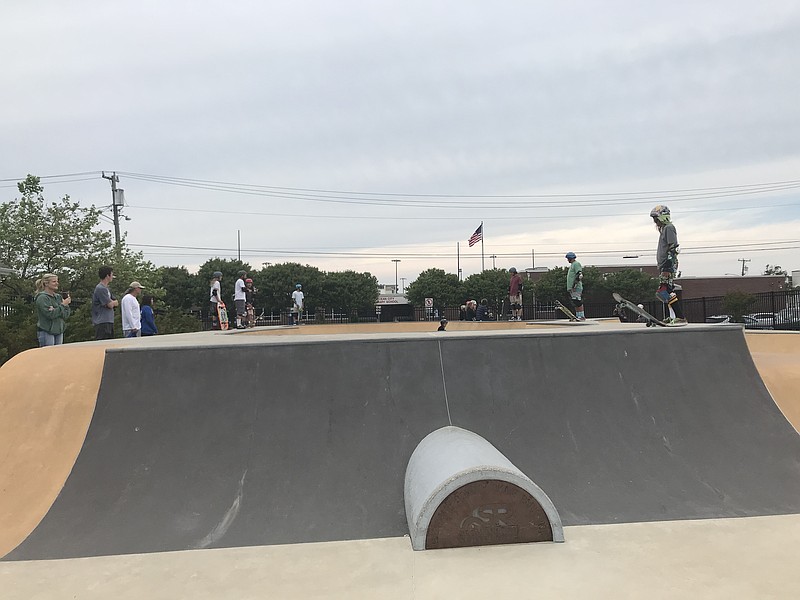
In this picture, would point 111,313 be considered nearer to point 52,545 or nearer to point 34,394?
point 34,394

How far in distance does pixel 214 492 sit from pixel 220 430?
2.19 ft

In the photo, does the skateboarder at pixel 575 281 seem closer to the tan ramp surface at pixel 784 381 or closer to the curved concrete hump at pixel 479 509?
the tan ramp surface at pixel 784 381

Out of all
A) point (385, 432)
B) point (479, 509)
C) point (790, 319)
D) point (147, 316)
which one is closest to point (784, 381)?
point (479, 509)

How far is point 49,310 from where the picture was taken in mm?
7660

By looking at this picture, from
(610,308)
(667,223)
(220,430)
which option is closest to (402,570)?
(220,430)

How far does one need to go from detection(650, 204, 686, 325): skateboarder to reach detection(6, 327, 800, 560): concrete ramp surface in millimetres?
1741

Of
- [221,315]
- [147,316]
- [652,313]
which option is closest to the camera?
[147,316]

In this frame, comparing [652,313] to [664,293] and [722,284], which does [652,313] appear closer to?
[664,293]

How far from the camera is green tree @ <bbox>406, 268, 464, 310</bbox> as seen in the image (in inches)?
2125

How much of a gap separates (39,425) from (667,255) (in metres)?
7.76

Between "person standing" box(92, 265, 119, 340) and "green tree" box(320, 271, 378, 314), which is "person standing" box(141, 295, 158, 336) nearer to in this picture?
"person standing" box(92, 265, 119, 340)

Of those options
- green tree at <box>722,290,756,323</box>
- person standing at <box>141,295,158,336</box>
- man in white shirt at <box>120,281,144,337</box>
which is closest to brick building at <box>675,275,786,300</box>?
green tree at <box>722,290,756,323</box>

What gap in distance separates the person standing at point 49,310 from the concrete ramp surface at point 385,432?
2996 mm

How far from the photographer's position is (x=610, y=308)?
109 ft
